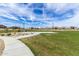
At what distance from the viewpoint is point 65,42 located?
1537 mm

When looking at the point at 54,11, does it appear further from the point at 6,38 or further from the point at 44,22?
the point at 6,38

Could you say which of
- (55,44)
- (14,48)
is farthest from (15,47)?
(55,44)

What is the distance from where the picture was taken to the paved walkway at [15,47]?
153 cm

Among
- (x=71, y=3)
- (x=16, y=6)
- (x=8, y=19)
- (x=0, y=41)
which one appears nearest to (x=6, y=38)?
(x=0, y=41)

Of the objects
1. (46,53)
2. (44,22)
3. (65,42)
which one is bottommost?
(46,53)

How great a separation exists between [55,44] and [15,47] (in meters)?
0.39

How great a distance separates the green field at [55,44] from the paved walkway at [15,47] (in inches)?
1.6

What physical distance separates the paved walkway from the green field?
4cm

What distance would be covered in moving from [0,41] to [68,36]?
2.19 feet

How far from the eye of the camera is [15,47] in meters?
1.55

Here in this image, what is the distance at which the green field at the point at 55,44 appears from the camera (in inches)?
60.0

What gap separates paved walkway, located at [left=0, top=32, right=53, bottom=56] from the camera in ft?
5.01

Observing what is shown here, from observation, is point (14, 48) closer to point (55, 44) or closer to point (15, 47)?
point (15, 47)

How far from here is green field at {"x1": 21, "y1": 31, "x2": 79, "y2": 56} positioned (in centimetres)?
152
